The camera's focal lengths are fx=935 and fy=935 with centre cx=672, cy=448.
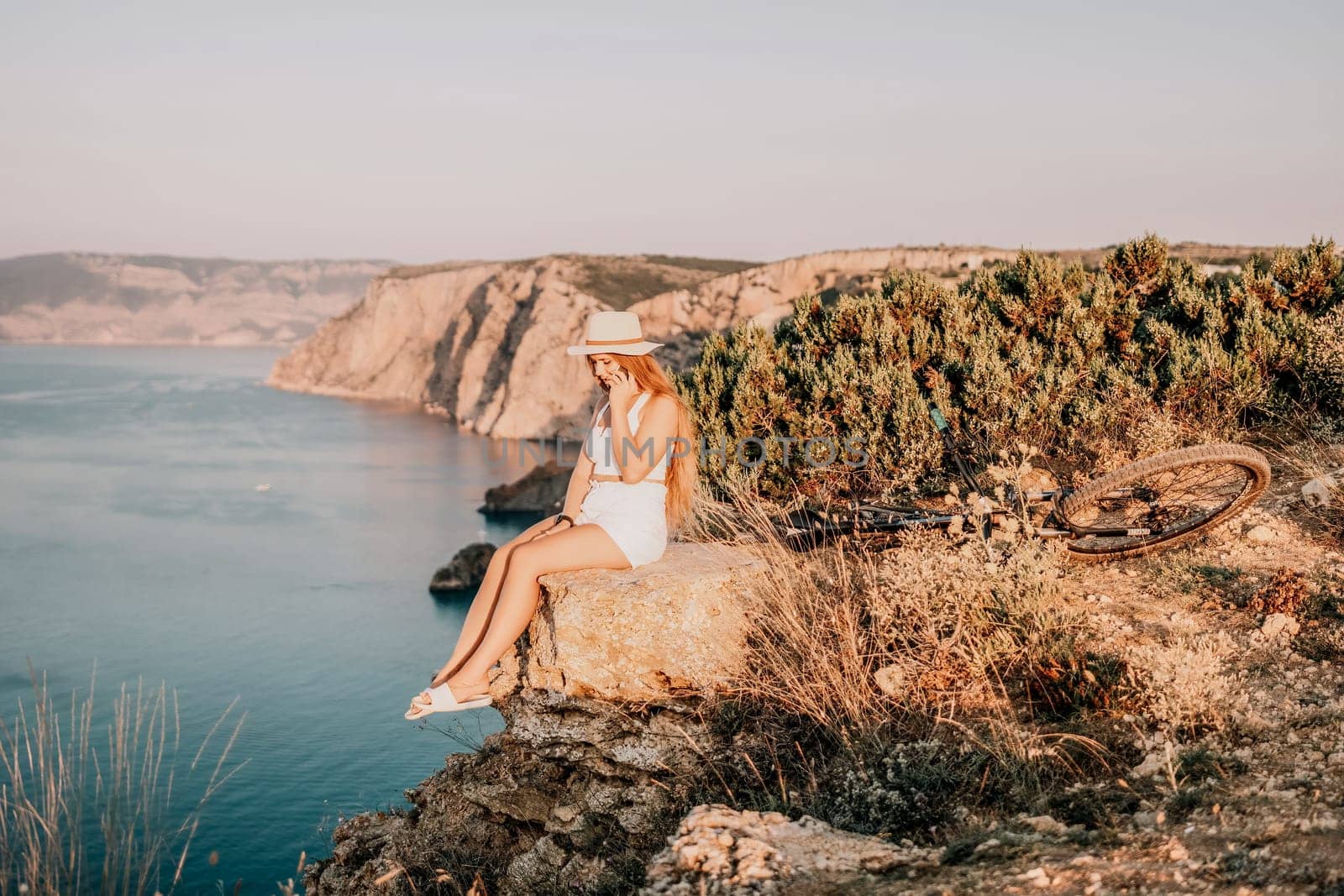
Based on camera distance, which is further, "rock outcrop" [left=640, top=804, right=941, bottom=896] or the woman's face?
the woman's face

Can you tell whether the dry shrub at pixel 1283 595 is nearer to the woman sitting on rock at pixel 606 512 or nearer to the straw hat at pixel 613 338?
the woman sitting on rock at pixel 606 512

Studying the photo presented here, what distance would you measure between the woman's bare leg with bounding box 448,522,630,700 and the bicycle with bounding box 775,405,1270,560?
148 centimetres

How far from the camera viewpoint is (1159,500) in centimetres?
648

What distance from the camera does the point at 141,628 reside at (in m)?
32.1

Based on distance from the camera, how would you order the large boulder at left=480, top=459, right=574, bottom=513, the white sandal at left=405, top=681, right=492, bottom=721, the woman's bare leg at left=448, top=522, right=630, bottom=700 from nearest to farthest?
the white sandal at left=405, top=681, right=492, bottom=721
the woman's bare leg at left=448, top=522, right=630, bottom=700
the large boulder at left=480, top=459, right=574, bottom=513

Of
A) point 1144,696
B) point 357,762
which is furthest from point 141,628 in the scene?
point 1144,696

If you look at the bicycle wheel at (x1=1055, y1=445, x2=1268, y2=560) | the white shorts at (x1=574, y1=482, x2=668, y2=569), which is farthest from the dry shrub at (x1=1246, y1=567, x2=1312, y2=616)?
the white shorts at (x1=574, y1=482, x2=668, y2=569)

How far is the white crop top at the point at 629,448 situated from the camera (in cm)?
516

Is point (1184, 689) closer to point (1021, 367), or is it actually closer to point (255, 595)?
point (1021, 367)

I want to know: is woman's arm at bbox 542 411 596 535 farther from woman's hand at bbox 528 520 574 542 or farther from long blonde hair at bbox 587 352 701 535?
long blonde hair at bbox 587 352 701 535

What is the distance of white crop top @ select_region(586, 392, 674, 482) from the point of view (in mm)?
5156

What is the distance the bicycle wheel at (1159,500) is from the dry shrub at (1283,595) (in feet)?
2.92

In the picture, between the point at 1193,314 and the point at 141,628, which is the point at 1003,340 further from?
the point at 141,628

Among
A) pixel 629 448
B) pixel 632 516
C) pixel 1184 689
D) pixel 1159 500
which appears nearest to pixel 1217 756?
pixel 1184 689
